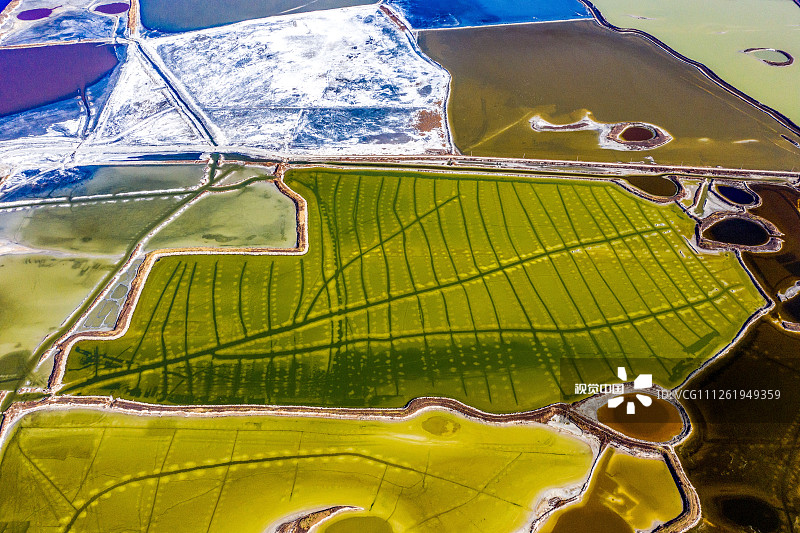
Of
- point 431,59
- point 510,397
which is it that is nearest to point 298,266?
point 510,397

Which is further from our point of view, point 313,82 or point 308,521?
point 313,82

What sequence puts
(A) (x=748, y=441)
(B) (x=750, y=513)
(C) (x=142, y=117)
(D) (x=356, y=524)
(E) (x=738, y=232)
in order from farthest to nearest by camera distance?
(C) (x=142, y=117), (E) (x=738, y=232), (A) (x=748, y=441), (B) (x=750, y=513), (D) (x=356, y=524)

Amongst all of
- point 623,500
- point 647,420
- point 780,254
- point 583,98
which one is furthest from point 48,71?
point 780,254

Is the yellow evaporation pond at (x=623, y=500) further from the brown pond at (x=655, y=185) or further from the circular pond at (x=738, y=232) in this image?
the brown pond at (x=655, y=185)

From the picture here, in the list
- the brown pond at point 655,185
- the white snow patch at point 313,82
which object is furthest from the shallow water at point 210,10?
the brown pond at point 655,185

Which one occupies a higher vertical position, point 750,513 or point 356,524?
point 750,513

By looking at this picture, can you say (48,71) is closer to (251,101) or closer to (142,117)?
(142,117)
